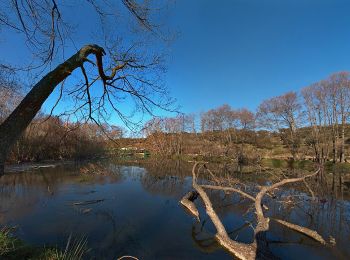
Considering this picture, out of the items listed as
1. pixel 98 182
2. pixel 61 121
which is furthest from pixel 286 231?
pixel 98 182

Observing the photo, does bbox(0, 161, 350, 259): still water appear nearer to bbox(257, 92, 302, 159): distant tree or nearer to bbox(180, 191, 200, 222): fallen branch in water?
bbox(180, 191, 200, 222): fallen branch in water

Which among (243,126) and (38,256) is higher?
(243,126)

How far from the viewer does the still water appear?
7544mm

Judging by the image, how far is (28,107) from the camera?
9.69 feet

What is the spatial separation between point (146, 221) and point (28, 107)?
26.4 feet

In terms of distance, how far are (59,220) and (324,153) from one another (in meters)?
29.9

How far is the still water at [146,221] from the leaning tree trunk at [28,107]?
501cm

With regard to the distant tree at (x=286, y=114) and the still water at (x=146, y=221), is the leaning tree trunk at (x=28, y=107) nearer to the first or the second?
the still water at (x=146, y=221)

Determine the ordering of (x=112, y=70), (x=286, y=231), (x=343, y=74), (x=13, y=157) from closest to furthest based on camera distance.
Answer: (x=112, y=70) → (x=286, y=231) → (x=13, y=157) → (x=343, y=74)

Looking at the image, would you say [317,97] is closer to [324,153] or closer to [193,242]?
[324,153]

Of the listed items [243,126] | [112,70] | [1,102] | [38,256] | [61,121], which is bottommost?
[38,256]

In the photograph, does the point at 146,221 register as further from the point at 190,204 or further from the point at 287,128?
the point at 287,128

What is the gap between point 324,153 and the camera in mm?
31078

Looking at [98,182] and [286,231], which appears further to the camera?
[98,182]
